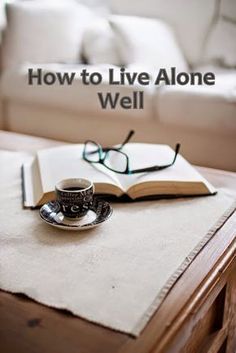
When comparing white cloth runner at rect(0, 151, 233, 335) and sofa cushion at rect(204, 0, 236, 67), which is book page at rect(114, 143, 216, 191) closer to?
white cloth runner at rect(0, 151, 233, 335)

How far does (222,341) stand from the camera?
3.16 ft

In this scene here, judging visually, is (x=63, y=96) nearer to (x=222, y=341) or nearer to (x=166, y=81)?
(x=166, y=81)

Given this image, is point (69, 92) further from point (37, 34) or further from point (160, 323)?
point (160, 323)

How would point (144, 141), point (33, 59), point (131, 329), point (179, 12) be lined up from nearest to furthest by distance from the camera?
point (131, 329), point (144, 141), point (33, 59), point (179, 12)

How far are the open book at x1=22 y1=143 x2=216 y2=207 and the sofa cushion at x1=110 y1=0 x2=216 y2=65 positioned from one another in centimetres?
153

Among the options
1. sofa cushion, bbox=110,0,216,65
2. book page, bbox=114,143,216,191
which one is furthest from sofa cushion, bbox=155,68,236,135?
Answer: book page, bbox=114,143,216,191

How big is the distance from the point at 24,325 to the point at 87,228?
28cm

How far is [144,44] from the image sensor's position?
7.80 ft

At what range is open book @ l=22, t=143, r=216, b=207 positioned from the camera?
1050 millimetres

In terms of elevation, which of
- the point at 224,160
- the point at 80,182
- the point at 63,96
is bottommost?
the point at 224,160

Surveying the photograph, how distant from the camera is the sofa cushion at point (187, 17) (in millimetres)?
2543

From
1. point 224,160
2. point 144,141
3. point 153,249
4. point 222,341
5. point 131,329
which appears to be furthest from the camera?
point 144,141

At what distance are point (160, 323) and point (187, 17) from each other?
2205 millimetres

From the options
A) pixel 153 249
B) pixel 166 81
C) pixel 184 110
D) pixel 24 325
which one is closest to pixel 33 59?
pixel 166 81
